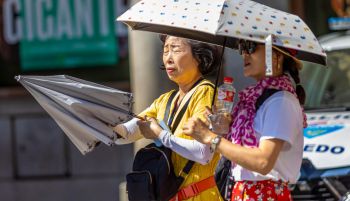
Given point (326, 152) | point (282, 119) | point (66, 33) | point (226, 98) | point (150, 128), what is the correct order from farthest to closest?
point (66, 33), point (326, 152), point (150, 128), point (226, 98), point (282, 119)

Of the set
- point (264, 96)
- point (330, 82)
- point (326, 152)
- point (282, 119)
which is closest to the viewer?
point (282, 119)

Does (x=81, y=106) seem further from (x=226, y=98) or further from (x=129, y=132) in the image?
(x=226, y=98)

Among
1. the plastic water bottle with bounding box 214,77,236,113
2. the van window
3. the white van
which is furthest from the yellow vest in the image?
the van window

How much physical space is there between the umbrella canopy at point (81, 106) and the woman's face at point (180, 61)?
0.30 m

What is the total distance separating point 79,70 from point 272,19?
295 inches

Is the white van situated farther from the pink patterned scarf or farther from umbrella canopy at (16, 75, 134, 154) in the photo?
umbrella canopy at (16, 75, 134, 154)

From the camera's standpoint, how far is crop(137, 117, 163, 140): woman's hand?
405 cm

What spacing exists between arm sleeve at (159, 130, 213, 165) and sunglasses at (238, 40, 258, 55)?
0.46 meters

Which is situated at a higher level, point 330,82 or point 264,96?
point 264,96

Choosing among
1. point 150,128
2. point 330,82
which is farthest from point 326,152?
point 150,128

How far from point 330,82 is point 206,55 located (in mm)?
3101

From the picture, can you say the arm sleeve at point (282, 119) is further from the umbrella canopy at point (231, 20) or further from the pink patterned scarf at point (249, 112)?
the umbrella canopy at point (231, 20)

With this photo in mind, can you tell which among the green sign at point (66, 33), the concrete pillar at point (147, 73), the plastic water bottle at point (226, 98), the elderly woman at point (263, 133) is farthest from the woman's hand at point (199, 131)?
the green sign at point (66, 33)

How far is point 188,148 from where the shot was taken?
13.0 feet
